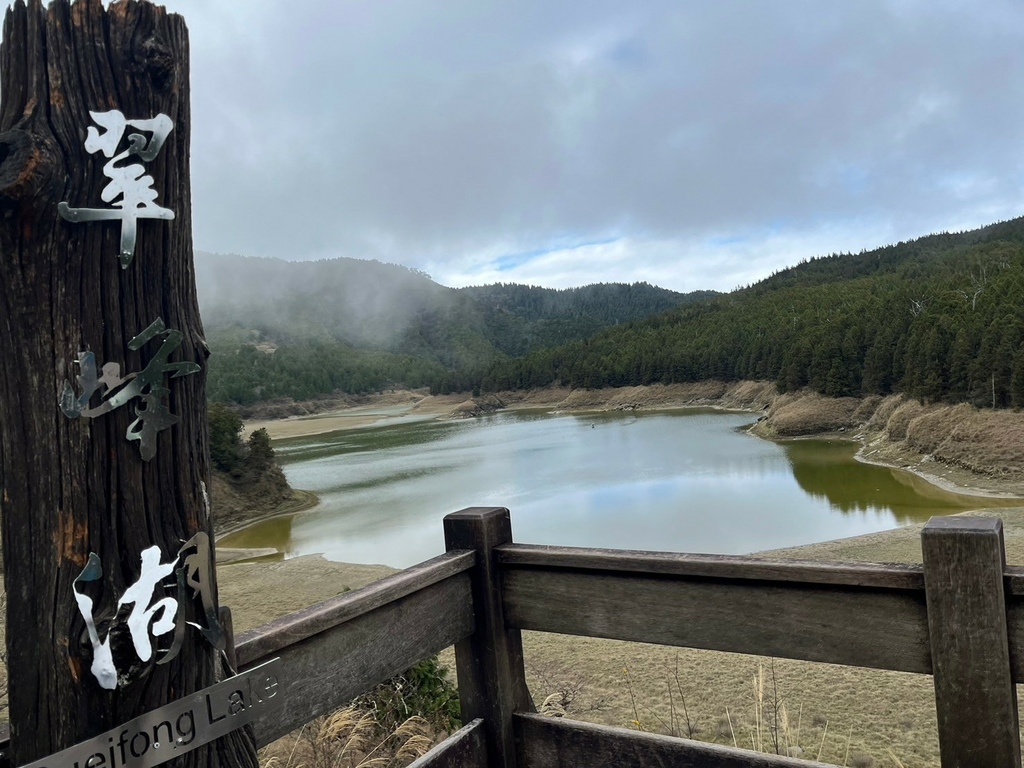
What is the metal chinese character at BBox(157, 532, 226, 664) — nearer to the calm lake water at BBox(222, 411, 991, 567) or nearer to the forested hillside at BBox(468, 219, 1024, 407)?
the calm lake water at BBox(222, 411, 991, 567)

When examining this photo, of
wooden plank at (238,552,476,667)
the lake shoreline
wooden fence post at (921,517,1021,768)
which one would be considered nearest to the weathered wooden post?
wooden plank at (238,552,476,667)

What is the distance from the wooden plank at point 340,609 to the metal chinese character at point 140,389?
1.52ft

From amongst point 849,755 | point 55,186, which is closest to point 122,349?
point 55,186

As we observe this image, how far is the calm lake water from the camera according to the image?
14.8m

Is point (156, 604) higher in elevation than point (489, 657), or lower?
higher

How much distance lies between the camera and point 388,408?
7806 centimetres

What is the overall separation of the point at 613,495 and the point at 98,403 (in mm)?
18518

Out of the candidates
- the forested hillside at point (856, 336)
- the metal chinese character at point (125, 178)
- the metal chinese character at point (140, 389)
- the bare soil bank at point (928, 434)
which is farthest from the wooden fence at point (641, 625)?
the forested hillside at point (856, 336)

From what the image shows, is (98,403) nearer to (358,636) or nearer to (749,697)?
(358,636)

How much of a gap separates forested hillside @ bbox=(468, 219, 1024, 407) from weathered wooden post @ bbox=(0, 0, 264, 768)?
22.1m

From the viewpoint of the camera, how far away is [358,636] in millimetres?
1748

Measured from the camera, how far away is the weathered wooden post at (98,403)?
1.17 metres

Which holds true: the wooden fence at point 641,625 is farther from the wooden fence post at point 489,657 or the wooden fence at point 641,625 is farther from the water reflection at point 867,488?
the water reflection at point 867,488

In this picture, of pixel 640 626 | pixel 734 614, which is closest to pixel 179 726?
pixel 640 626
